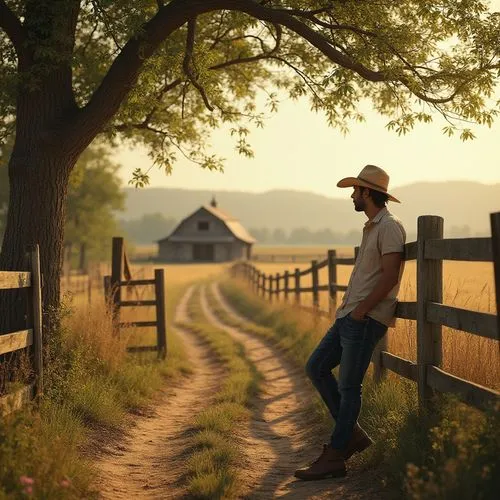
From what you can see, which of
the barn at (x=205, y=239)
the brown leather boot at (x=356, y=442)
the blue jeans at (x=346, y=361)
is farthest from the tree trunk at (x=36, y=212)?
the barn at (x=205, y=239)

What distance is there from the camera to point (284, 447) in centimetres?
692

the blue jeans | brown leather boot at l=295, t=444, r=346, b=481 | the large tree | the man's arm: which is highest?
the large tree

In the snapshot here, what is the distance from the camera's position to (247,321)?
2114cm

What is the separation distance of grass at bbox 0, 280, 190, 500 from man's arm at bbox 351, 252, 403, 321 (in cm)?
242

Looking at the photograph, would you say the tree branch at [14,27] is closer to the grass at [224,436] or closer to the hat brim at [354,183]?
the hat brim at [354,183]

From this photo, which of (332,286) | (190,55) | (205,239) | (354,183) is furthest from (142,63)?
(205,239)

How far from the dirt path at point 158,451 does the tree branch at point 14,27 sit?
4658mm

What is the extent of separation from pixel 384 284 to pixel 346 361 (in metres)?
0.71

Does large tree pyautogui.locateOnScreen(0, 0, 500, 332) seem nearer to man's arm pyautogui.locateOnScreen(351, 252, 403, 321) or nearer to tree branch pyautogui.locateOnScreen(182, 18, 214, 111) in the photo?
tree branch pyautogui.locateOnScreen(182, 18, 214, 111)

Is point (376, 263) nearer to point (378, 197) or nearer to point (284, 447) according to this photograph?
point (378, 197)

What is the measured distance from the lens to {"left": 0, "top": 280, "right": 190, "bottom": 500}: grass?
172 inches

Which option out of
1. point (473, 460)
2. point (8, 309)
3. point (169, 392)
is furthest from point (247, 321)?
point (473, 460)

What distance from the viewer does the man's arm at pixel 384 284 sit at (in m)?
5.19

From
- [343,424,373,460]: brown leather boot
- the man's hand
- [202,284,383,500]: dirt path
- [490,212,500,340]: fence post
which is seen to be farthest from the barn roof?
[490,212,500,340]: fence post
